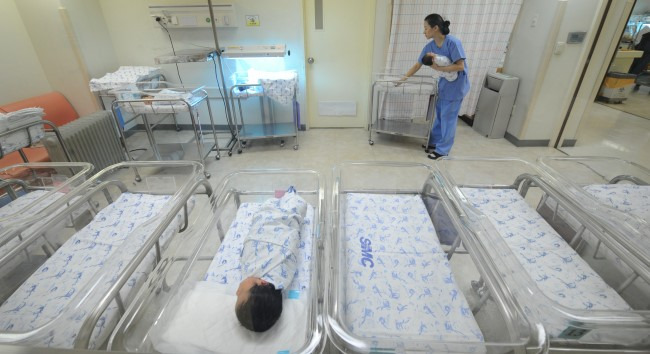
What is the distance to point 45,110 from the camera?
9.46ft

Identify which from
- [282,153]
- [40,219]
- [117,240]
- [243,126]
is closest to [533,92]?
[282,153]

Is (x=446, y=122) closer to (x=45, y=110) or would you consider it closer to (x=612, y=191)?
(x=612, y=191)

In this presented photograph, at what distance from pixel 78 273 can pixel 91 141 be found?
5.83ft

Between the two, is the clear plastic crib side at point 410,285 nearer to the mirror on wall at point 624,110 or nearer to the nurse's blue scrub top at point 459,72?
the nurse's blue scrub top at point 459,72

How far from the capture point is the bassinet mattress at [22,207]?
50.5 inches

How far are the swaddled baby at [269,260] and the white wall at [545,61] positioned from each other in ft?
10.2

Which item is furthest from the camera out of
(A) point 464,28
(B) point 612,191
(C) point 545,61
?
(A) point 464,28

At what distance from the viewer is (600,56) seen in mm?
2895

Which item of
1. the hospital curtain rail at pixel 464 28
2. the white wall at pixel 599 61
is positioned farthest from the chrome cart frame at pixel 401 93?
the white wall at pixel 599 61

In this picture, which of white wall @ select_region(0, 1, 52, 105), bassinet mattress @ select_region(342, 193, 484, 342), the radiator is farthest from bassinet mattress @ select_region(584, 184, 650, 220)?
white wall @ select_region(0, 1, 52, 105)

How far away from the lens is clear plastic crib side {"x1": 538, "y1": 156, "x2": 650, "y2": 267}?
1220 mm

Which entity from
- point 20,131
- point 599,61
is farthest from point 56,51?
point 599,61

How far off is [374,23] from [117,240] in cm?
330

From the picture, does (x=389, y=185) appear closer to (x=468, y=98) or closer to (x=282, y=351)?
(x=282, y=351)
